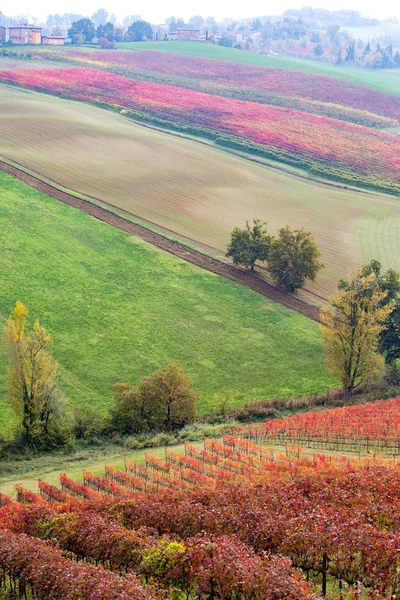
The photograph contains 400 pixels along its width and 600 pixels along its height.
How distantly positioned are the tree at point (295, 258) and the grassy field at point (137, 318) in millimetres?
3956

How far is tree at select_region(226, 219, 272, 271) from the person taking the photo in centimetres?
7956

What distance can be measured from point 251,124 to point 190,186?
42.8 meters

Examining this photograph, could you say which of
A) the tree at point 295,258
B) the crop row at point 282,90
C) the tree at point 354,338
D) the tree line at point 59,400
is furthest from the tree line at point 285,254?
the crop row at point 282,90

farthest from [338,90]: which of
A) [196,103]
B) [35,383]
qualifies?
[35,383]

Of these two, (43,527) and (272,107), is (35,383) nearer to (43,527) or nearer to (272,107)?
(43,527)

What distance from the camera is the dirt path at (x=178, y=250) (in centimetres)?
7525

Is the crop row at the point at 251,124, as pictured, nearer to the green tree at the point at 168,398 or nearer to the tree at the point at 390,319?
the tree at the point at 390,319

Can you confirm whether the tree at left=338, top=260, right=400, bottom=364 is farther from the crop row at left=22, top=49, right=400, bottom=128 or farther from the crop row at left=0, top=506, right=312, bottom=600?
the crop row at left=22, top=49, right=400, bottom=128

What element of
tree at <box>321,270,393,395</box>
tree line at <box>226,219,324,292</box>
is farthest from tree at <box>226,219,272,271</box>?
tree at <box>321,270,393,395</box>

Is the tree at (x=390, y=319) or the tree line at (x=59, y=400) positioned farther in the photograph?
the tree at (x=390, y=319)

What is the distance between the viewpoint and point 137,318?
69438mm

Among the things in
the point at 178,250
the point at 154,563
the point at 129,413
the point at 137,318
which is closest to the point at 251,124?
the point at 178,250

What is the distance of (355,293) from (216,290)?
18528mm

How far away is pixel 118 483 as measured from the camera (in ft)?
135
